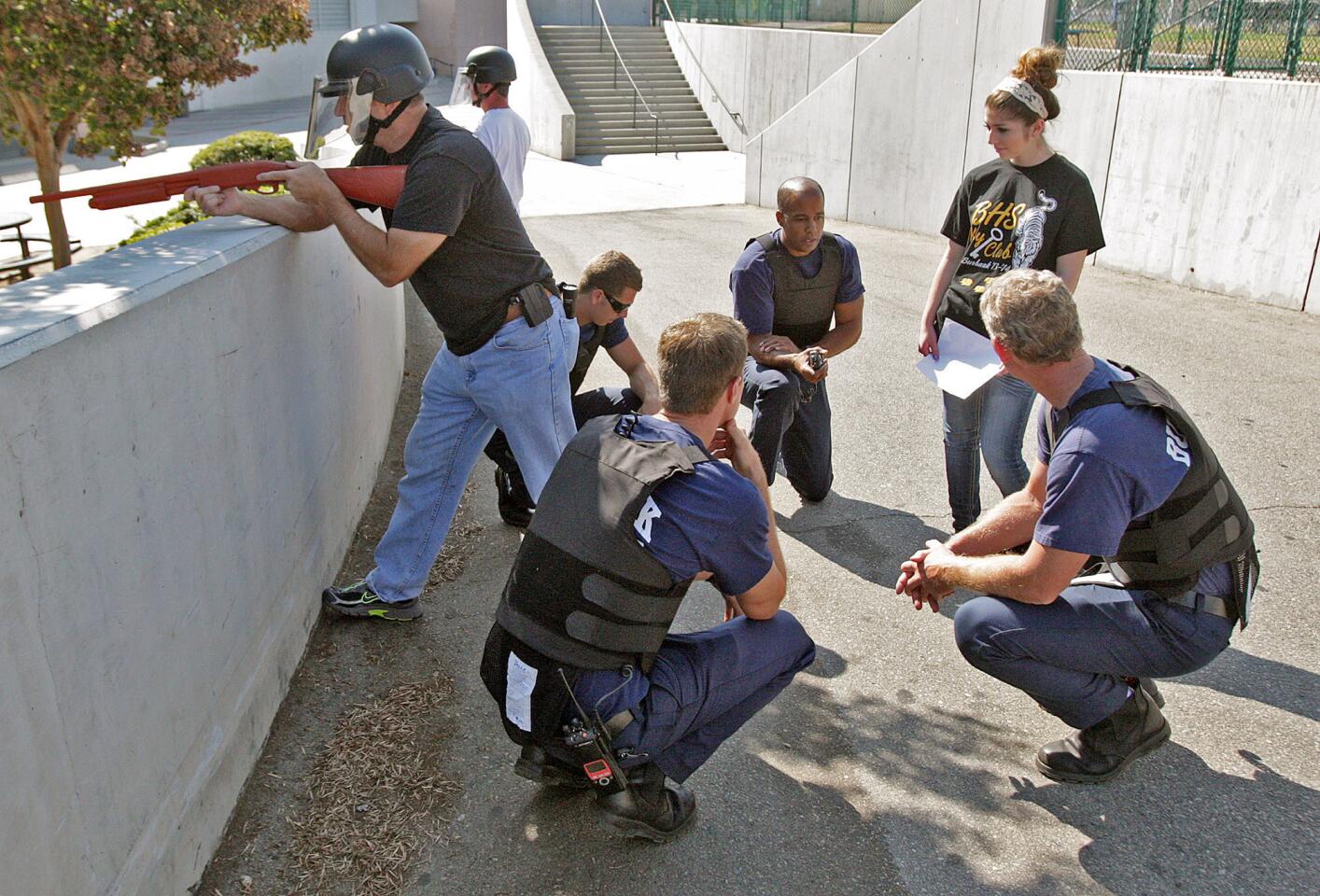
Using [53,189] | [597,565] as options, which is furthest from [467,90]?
[597,565]

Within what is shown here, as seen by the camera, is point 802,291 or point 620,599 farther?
point 802,291

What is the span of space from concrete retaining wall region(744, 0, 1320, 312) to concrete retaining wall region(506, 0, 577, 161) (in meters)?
5.98

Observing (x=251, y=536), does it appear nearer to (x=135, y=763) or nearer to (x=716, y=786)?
(x=135, y=763)

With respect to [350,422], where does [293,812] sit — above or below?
below

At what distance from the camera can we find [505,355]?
3.70m

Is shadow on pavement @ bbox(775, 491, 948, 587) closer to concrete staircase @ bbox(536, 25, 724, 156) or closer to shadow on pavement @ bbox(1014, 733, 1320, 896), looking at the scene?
shadow on pavement @ bbox(1014, 733, 1320, 896)

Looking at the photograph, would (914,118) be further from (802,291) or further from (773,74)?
(802,291)

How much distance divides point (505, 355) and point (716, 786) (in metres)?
1.60

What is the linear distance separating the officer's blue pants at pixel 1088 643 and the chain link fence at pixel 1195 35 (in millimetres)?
7762

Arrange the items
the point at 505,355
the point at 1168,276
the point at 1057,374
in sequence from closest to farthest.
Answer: the point at 1057,374 < the point at 505,355 < the point at 1168,276

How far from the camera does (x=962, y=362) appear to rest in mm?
4438

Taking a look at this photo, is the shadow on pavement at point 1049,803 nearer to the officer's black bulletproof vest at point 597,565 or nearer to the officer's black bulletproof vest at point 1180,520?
the officer's black bulletproof vest at point 1180,520

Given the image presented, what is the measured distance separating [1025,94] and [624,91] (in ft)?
62.9

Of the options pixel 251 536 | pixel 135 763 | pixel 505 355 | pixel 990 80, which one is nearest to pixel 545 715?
pixel 135 763
